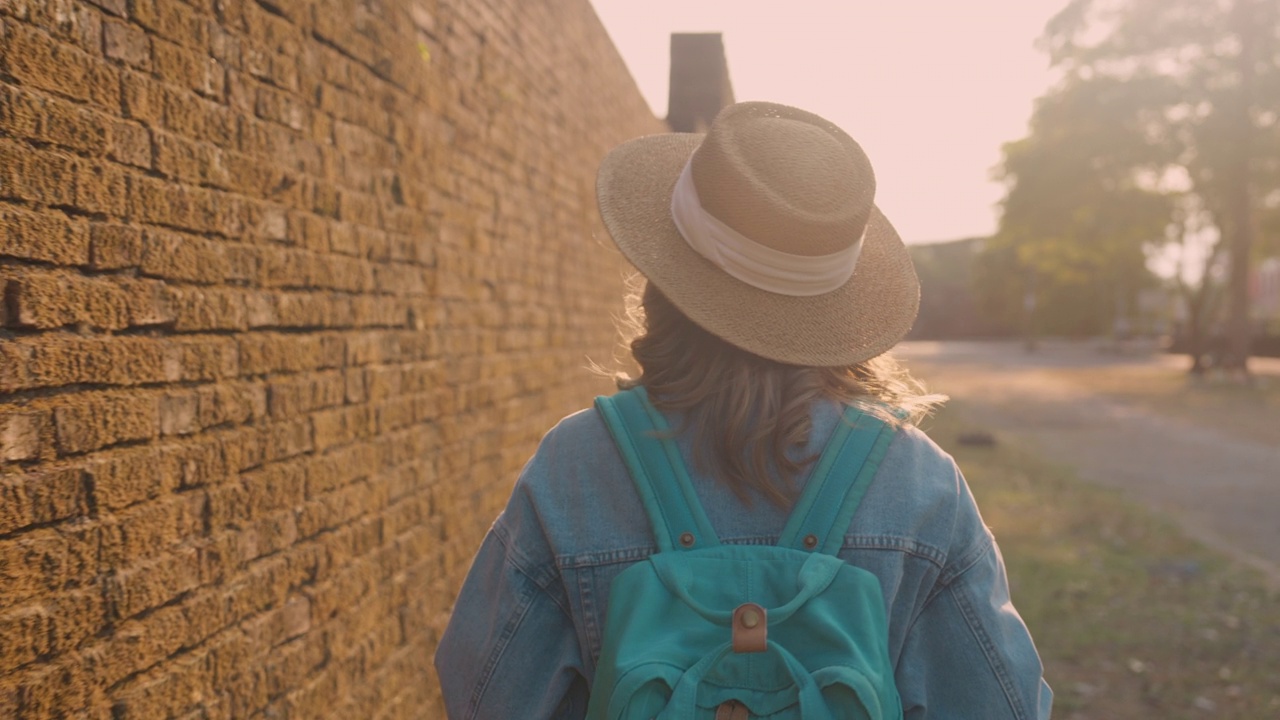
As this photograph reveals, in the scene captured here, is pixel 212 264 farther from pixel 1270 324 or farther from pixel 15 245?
pixel 1270 324

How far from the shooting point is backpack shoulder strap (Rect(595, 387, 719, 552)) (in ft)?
4.81

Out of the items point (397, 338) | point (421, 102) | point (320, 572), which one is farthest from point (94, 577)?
point (421, 102)

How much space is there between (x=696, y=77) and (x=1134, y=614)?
5.81 m

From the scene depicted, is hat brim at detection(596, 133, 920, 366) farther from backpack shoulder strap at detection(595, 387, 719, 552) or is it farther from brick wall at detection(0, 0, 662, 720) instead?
brick wall at detection(0, 0, 662, 720)

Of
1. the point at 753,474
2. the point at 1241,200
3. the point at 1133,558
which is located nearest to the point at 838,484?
the point at 753,474

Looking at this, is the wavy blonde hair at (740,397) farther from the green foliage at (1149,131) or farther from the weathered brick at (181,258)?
the green foliage at (1149,131)

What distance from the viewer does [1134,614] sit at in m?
5.83

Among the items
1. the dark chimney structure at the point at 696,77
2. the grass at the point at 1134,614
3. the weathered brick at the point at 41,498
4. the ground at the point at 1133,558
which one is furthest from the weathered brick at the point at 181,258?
the dark chimney structure at the point at 696,77

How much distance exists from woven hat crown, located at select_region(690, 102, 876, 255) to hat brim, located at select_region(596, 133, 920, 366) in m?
0.09

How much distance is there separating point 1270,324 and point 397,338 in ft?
133

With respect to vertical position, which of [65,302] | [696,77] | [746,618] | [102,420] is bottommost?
[746,618]

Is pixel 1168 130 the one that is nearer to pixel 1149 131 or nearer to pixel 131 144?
pixel 1149 131

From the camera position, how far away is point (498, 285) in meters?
4.34

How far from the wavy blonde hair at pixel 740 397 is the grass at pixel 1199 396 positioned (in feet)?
43.9
